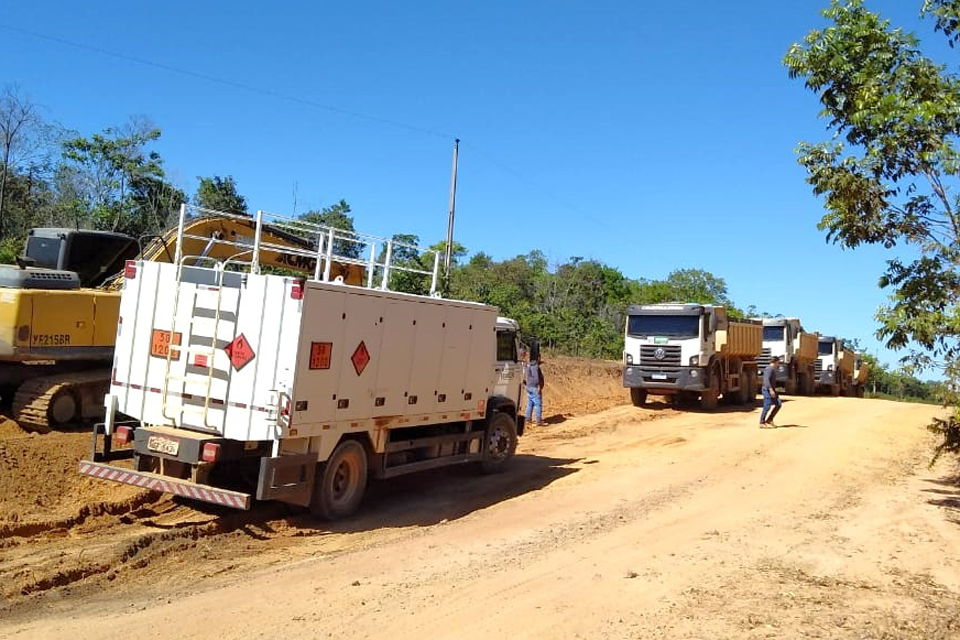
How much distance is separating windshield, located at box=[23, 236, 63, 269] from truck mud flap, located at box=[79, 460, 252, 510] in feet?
24.1

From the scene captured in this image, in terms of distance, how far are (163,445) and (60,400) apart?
5439mm

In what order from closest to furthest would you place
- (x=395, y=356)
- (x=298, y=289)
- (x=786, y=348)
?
(x=298, y=289)
(x=395, y=356)
(x=786, y=348)

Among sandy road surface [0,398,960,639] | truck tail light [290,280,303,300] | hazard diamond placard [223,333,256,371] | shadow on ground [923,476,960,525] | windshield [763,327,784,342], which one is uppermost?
windshield [763,327,784,342]

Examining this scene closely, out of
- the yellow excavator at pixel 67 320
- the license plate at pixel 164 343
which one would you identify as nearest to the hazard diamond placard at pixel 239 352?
the license plate at pixel 164 343

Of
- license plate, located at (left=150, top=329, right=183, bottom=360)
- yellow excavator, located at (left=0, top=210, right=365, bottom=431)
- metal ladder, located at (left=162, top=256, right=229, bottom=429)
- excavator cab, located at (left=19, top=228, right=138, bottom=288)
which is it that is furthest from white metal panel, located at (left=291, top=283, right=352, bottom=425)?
excavator cab, located at (left=19, top=228, right=138, bottom=288)

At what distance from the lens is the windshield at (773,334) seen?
33344mm

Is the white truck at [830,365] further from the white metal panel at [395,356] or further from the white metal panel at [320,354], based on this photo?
the white metal panel at [320,354]

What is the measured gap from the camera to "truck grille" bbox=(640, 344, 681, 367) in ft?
75.7

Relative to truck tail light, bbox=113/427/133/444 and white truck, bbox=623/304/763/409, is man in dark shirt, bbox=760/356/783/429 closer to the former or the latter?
white truck, bbox=623/304/763/409

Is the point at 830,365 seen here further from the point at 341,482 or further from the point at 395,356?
the point at 341,482

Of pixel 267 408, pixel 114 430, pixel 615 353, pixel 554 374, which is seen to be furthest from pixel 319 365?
pixel 615 353

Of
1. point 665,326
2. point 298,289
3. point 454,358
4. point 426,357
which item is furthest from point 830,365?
point 298,289

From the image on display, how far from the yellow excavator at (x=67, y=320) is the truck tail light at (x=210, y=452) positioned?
4029mm

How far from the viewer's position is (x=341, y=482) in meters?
9.67
